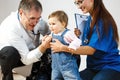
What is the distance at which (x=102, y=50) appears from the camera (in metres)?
1.59

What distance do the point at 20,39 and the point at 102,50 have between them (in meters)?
0.56

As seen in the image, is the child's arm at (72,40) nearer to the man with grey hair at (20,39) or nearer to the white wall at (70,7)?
the man with grey hair at (20,39)

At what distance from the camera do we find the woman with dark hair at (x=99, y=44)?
158cm

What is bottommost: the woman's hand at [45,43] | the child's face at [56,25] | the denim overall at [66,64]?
the denim overall at [66,64]

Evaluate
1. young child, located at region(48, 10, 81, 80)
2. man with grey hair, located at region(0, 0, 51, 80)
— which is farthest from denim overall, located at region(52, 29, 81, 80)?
man with grey hair, located at region(0, 0, 51, 80)

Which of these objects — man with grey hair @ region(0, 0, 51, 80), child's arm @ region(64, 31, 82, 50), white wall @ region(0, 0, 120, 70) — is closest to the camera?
child's arm @ region(64, 31, 82, 50)

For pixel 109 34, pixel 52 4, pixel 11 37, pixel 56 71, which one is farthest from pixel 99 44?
pixel 52 4

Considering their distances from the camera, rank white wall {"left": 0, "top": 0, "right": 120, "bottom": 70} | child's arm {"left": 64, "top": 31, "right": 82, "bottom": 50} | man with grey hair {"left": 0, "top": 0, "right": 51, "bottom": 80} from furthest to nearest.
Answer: white wall {"left": 0, "top": 0, "right": 120, "bottom": 70}, man with grey hair {"left": 0, "top": 0, "right": 51, "bottom": 80}, child's arm {"left": 64, "top": 31, "right": 82, "bottom": 50}

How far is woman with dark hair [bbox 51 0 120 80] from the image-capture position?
1576mm

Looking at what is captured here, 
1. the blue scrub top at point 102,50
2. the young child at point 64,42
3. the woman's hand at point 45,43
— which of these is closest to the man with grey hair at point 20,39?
the woman's hand at point 45,43

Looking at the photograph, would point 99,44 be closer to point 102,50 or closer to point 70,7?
point 102,50

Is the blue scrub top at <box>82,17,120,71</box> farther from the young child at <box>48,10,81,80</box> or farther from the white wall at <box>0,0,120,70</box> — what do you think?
the white wall at <box>0,0,120,70</box>

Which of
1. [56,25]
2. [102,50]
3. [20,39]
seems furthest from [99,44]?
[20,39]

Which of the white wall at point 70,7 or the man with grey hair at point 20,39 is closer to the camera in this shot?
the man with grey hair at point 20,39
